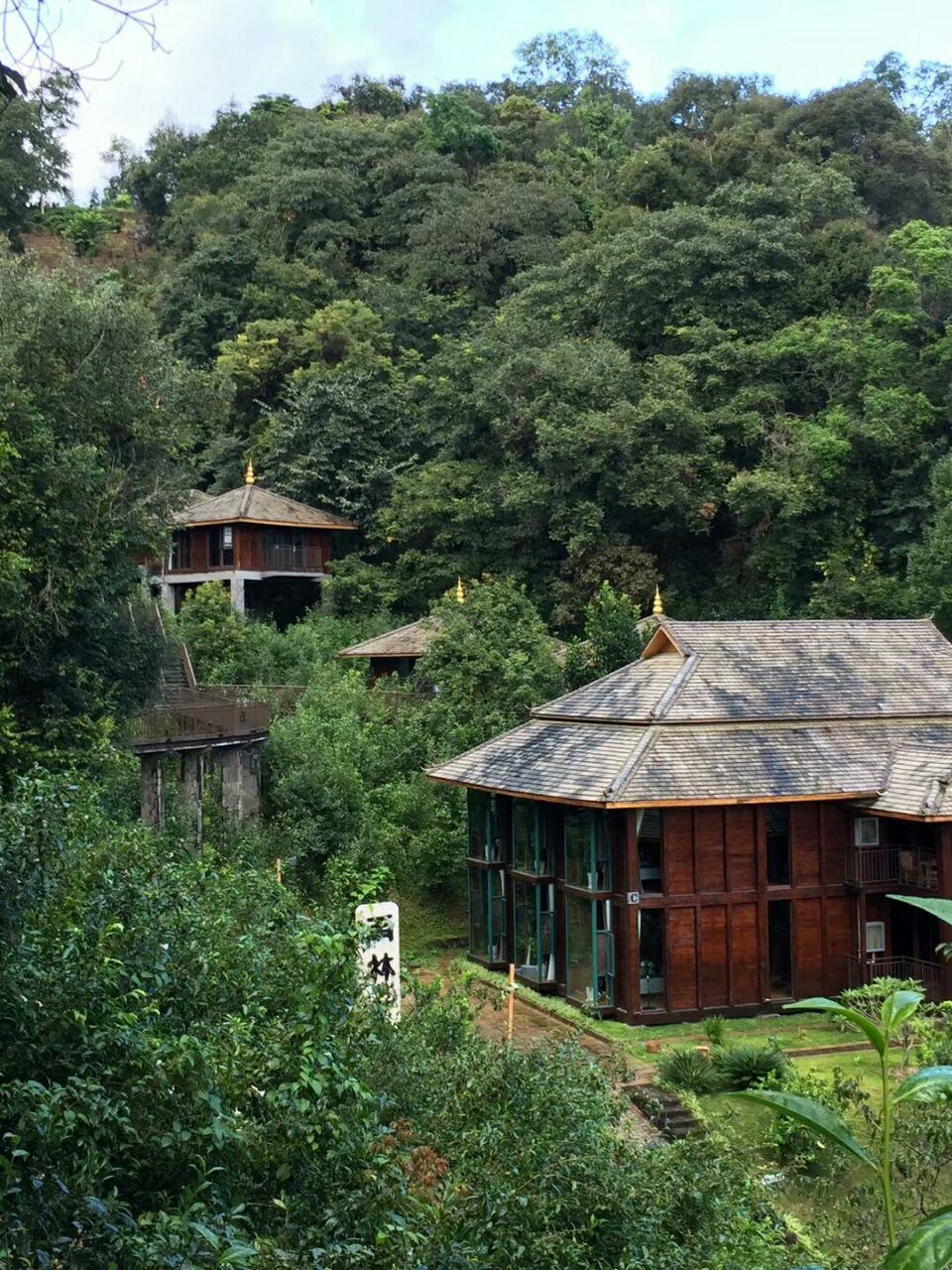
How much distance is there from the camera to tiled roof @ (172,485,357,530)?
115 ft

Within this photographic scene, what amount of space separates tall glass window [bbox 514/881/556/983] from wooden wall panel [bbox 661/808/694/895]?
2.07 metres

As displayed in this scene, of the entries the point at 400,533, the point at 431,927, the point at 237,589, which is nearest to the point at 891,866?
A: the point at 431,927

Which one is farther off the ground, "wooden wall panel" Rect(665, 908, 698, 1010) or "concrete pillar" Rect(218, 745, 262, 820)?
"concrete pillar" Rect(218, 745, 262, 820)

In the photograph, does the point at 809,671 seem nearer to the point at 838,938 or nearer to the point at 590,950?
the point at 838,938

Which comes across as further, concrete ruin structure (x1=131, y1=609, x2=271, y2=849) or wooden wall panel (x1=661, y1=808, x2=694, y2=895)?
concrete ruin structure (x1=131, y1=609, x2=271, y2=849)

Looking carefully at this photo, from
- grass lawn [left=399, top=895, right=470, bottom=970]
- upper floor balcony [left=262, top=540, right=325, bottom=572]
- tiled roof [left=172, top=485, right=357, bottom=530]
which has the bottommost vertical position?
grass lawn [left=399, top=895, right=470, bottom=970]

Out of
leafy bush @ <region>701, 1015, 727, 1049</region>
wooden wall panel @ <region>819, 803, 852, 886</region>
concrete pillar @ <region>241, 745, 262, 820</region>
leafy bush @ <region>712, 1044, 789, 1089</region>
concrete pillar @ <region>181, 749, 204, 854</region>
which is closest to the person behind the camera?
leafy bush @ <region>712, 1044, 789, 1089</region>

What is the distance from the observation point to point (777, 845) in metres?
18.1

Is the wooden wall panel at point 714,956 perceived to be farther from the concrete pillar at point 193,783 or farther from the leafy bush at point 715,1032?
the concrete pillar at point 193,783

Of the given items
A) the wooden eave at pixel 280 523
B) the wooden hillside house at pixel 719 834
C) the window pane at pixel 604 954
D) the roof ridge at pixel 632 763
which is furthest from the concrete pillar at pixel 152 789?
the wooden eave at pixel 280 523

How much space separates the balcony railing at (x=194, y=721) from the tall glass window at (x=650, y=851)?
311 inches

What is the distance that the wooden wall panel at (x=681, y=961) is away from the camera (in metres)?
17.2

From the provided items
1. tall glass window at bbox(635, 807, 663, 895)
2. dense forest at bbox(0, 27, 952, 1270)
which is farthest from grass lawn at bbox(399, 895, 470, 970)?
tall glass window at bbox(635, 807, 663, 895)

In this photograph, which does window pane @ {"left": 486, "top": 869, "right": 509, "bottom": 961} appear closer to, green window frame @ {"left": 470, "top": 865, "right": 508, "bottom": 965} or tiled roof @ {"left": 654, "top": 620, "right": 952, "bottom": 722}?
green window frame @ {"left": 470, "top": 865, "right": 508, "bottom": 965}
